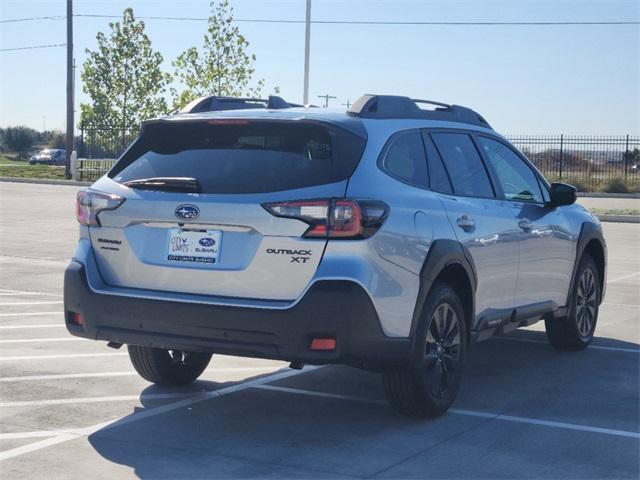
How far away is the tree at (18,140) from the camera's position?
9188cm

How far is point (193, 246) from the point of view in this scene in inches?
239

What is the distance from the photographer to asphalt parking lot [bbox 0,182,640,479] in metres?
5.63

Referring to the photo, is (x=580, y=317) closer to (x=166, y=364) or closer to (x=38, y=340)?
(x=166, y=364)

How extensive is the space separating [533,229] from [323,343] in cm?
274

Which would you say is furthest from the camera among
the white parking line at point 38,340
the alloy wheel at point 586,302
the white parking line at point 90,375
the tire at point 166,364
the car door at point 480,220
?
the alloy wheel at point 586,302

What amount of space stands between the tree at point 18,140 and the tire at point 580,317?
86331 millimetres

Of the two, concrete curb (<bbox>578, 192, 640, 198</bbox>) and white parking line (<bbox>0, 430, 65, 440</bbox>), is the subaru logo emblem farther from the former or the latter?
concrete curb (<bbox>578, 192, 640, 198</bbox>)

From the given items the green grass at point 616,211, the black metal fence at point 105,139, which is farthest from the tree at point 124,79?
the green grass at point 616,211

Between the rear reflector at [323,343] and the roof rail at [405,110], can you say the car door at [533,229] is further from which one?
the rear reflector at [323,343]

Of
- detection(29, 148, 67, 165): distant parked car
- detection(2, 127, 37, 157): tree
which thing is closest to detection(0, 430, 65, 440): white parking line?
detection(29, 148, 67, 165): distant parked car

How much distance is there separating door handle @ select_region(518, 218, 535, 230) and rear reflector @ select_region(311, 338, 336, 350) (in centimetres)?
246

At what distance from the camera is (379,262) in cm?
594

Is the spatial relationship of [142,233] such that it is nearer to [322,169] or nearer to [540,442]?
[322,169]

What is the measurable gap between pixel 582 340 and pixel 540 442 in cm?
320
